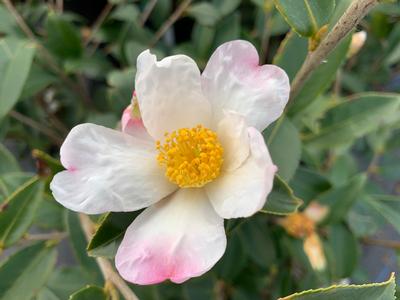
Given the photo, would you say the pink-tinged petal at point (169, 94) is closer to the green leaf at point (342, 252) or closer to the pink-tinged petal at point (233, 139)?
the pink-tinged petal at point (233, 139)

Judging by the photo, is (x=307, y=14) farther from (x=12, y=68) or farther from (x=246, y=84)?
(x=12, y=68)

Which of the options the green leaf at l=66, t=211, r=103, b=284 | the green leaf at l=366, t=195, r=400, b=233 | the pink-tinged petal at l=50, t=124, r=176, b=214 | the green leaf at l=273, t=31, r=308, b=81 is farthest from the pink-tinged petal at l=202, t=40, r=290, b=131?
the green leaf at l=366, t=195, r=400, b=233

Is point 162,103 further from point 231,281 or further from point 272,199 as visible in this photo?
point 231,281

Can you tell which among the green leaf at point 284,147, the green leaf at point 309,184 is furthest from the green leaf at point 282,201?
the green leaf at point 309,184

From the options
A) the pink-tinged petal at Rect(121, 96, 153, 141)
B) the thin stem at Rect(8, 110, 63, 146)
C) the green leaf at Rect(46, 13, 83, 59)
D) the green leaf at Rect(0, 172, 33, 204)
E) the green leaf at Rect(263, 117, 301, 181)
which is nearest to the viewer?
the pink-tinged petal at Rect(121, 96, 153, 141)

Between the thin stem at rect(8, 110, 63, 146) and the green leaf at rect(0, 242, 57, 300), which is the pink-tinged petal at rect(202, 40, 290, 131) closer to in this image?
the green leaf at rect(0, 242, 57, 300)

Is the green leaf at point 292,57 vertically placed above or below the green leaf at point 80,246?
above
